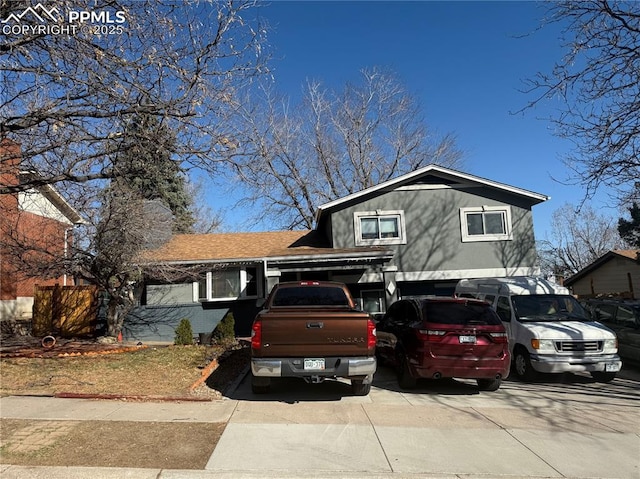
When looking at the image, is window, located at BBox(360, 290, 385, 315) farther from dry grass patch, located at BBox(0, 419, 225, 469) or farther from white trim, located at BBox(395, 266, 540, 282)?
dry grass patch, located at BBox(0, 419, 225, 469)

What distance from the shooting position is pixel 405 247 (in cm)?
1855

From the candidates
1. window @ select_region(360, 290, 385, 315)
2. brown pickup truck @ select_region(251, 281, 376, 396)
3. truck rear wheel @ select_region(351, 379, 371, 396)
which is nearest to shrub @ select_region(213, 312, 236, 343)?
window @ select_region(360, 290, 385, 315)

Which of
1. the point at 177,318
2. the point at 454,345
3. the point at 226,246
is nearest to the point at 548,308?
the point at 454,345

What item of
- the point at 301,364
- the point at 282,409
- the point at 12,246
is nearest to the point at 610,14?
the point at 301,364

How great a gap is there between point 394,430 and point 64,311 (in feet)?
46.0

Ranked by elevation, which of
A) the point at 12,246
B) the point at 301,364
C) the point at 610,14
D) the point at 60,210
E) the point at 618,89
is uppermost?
the point at 610,14

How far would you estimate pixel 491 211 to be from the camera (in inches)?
738

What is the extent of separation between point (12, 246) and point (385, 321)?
10.6 metres

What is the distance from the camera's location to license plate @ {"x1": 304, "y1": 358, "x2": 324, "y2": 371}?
7340mm

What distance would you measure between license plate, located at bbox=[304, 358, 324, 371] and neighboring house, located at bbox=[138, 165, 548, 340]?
10.2 meters

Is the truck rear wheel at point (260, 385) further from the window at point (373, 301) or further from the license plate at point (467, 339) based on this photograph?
the window at point (373, 301)

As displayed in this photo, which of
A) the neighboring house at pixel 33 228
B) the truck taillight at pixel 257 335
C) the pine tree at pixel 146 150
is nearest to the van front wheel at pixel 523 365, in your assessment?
the truck taillight at pixel 257 335

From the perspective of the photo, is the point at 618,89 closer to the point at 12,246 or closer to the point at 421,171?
the point at 421,171

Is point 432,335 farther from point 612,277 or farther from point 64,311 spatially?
point 612,277
